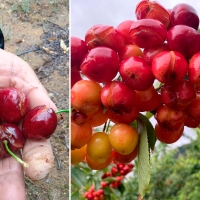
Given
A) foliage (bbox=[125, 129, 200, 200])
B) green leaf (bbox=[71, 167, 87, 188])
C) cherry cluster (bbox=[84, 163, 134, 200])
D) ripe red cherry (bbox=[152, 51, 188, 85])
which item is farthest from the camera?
foliage (bbox=[125, 129, 200, 200])

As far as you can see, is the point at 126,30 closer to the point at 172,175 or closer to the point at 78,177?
the point at 78,177

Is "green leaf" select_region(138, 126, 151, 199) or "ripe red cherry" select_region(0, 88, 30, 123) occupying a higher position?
"green leaf" select_region(138, 126, 151, 199)

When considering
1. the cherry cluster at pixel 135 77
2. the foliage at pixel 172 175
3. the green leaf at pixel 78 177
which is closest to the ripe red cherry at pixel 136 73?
the cherry cluster at pixel 135 77

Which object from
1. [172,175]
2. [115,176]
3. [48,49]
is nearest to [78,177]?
[115,176]

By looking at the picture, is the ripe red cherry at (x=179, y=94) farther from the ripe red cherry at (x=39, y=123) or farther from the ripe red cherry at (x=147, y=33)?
the ripe red cherry at (x=39, y=123)

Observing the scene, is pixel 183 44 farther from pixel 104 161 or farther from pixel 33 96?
pixel 33 96

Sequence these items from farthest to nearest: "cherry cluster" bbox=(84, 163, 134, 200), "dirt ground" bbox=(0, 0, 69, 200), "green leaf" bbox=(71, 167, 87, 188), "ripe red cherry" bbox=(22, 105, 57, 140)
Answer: "dirt ground" bbox=(0, 0, 69, 200), "cherry cluster" bbox=(84, 163, 134, 200), "green leaf" bbox=(71, 167, 87, 188), "ripe red cherry" bbox=(22, 105, 57, 140)

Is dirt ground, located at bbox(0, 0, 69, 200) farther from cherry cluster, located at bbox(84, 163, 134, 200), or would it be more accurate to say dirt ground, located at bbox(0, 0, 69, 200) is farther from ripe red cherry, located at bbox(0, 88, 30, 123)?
ripe red cherry, located at bbox(0, 88, 30, 123)

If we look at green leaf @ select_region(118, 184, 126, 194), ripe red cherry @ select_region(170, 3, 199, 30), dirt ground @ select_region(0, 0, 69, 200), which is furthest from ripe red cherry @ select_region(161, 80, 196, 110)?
dirt ground @ select_region(0, 0, 69, 200)
